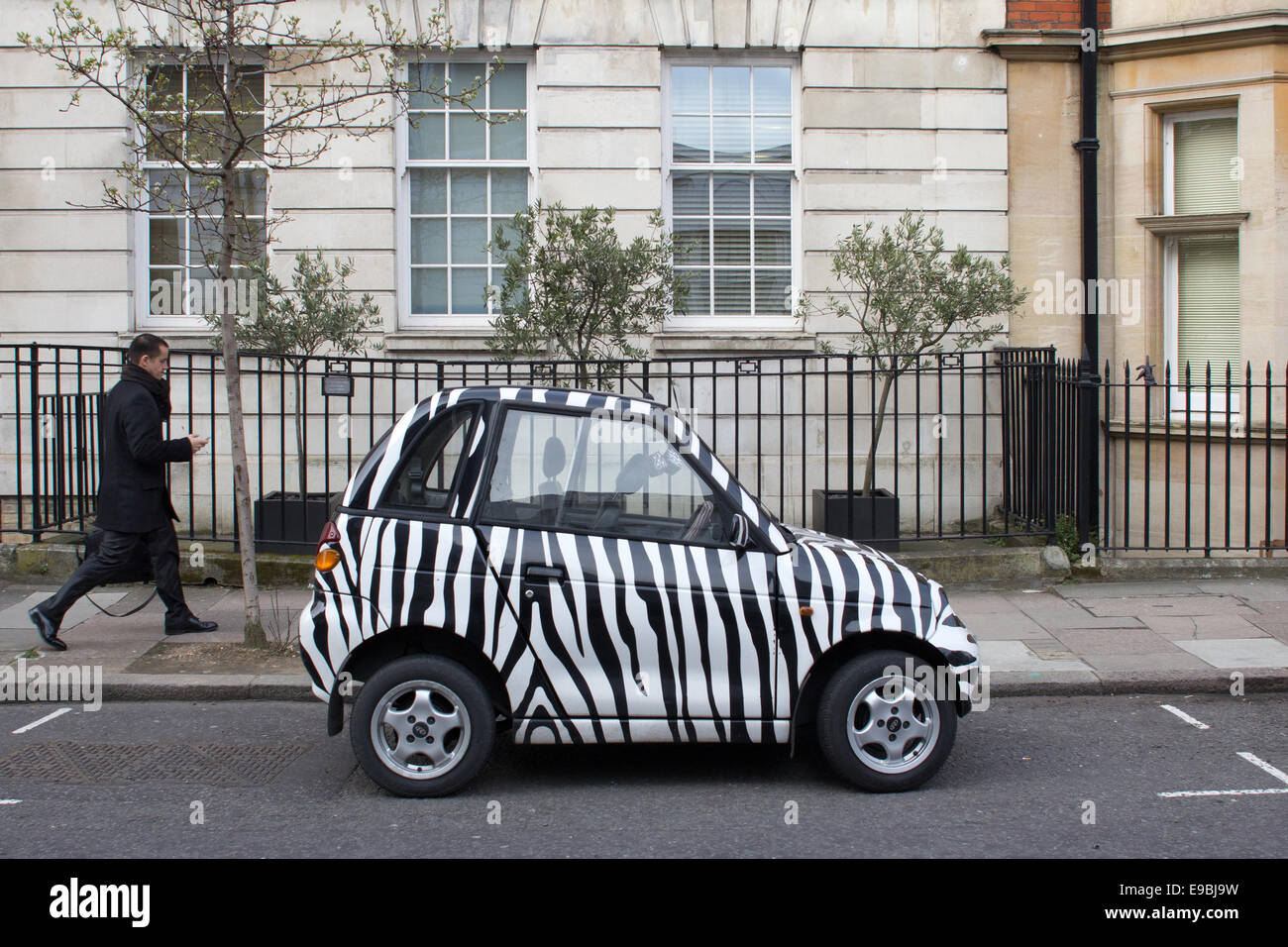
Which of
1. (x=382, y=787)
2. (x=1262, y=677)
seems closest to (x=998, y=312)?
(x=1262, y=677)

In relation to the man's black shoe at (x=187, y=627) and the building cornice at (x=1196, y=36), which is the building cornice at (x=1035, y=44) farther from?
the man's black shoe at (x=187, y=627)

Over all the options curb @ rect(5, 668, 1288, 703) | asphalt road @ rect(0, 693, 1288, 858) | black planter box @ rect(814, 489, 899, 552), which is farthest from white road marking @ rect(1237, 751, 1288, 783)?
black planter box @ rect(814, 489, 899, 552)

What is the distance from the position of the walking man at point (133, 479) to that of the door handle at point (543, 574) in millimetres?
3651

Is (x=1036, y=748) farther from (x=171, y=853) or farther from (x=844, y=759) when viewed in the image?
(x=171, y=853)

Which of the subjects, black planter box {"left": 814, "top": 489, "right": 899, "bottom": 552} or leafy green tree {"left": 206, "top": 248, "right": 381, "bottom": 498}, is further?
leafy green tree {"left": 206, "top": 248, "right": 381, "bottom": 498}

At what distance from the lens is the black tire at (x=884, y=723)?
18.0ft

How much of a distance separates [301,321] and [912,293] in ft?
17.0

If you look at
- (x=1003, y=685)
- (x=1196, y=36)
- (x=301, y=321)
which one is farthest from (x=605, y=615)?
(x=1196, y=36)

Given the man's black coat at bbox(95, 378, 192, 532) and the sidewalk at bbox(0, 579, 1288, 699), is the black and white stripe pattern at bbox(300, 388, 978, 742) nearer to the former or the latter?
the sidewalk at bbox(0, 579, 1288, 699)

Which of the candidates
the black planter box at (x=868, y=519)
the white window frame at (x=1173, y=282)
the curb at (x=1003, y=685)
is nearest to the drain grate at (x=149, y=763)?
the curb at (x=1003, y=685)

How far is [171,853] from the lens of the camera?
4855 mm

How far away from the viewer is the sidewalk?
741 centimetres

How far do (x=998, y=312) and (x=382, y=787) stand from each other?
286 inches

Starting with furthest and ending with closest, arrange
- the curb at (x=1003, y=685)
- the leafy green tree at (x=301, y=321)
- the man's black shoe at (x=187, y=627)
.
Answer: the leafy green tree at (x=301, y=321)
the man's black shoe at (x=187, y=627)
the curb at (x=1003, y=685)
